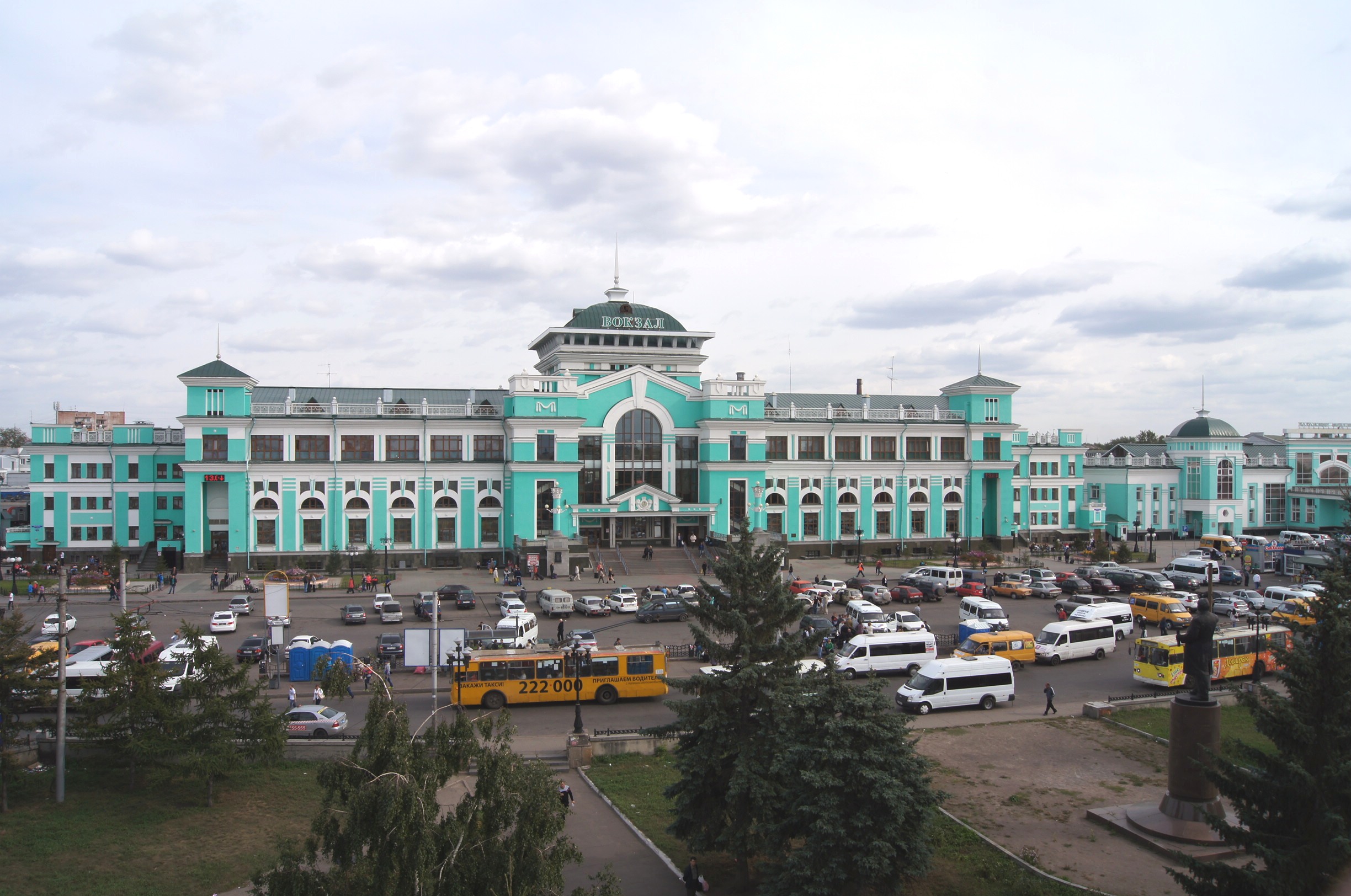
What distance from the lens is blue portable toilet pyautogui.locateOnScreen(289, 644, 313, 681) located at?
106 ft

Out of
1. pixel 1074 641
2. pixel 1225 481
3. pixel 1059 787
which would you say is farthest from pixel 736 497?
pixel 1225 481

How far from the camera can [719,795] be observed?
58.3 feet

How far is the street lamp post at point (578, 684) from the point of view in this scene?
84.4ft

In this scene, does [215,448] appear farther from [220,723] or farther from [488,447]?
[220,723]

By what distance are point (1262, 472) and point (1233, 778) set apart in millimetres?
82255

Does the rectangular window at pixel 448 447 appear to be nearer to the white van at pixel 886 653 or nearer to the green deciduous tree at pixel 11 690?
the white van at pixel 886 653

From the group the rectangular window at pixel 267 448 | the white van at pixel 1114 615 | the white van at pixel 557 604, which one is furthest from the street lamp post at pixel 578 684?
the rectangular window at pixel 267 448

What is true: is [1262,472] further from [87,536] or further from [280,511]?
[87,536]

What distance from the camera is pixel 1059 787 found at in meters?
22.8

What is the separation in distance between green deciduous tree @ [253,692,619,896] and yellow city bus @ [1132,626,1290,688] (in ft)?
86.4

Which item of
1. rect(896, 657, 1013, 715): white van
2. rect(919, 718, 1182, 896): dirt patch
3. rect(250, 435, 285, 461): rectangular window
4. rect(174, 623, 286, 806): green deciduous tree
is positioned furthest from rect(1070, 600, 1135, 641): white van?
rect(250, 435, 285, 461): rectangular window

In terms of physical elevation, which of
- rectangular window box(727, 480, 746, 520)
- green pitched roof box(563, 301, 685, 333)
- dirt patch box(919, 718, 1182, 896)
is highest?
green pitched roof box(563, 301, 685, 333)

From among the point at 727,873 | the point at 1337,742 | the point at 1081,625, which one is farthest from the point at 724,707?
the point at 1081,625

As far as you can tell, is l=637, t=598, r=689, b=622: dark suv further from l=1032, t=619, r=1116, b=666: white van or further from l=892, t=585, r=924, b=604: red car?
l=1032, t=619, r=1116, b=666: white van
